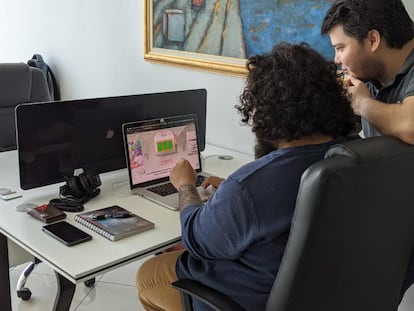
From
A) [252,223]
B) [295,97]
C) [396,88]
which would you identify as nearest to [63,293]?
[252,223]

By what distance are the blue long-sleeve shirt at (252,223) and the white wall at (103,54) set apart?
1.33m

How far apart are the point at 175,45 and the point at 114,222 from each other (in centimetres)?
148

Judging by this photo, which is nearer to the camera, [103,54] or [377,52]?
[377,52]

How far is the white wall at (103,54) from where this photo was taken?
108 inches

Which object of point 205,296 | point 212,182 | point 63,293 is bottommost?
point 63,293

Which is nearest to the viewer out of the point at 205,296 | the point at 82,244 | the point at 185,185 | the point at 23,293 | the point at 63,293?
the point at 205,296

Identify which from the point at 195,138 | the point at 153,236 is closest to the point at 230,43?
the point at 195,138

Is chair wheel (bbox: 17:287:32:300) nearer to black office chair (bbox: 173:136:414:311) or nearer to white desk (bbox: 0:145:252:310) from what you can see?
white desk (bbox: 0:145:252:310)

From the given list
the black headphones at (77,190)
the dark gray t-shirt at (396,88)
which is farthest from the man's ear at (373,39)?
the black headphones at (77,190)

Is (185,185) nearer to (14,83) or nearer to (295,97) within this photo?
(295,97)

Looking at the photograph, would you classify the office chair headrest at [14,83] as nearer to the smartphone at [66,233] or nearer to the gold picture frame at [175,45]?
the gold picture frame at [175,45]

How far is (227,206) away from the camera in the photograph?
1.26m

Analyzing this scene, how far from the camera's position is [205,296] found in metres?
1.35

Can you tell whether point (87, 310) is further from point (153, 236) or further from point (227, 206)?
point (227, 206)
